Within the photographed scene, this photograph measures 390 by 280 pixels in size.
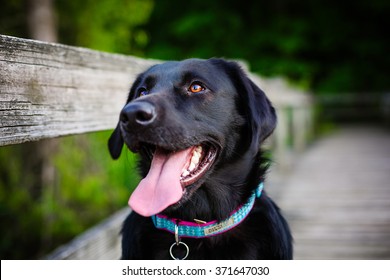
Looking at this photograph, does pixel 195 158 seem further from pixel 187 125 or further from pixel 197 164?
pixel 187 125

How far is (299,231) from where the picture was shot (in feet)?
11.8

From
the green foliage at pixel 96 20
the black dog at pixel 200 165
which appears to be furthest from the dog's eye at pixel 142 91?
the green foliage at pixel 96 20

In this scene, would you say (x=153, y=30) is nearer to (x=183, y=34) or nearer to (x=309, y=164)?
(x=183, y=34)

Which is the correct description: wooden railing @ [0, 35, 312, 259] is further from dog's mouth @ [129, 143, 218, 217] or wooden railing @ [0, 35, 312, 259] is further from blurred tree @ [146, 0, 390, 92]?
blurred tree @ [146, 0, 390, 92]

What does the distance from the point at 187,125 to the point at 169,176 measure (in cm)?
26

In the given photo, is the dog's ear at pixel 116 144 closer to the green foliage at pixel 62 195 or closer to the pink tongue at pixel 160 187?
the pink tongue at pixel 160 187

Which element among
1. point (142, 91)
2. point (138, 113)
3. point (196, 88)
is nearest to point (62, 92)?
point (138, 113)

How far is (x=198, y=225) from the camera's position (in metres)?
1.80

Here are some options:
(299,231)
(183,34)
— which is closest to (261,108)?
(299,231)

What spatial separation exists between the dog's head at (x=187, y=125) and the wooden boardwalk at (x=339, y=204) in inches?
65.1

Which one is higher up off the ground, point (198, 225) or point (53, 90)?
point (53, 90)

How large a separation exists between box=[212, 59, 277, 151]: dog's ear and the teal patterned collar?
349 millimetres

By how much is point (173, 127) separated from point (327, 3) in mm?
12871

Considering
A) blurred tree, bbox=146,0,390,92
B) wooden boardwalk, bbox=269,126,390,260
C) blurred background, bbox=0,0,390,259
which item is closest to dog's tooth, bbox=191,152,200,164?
blurred background, bbox=0,0,390,259
